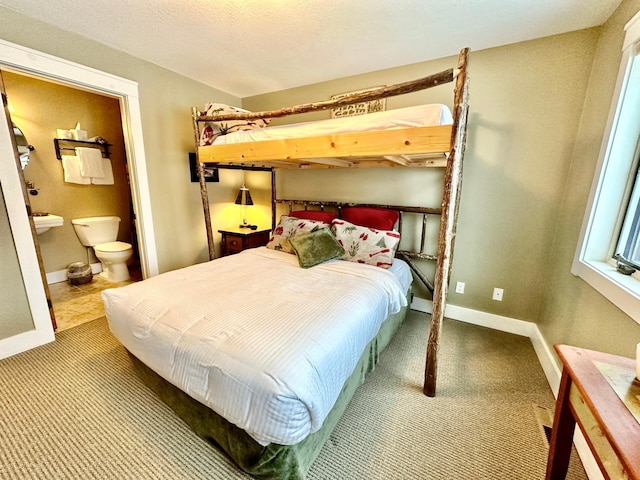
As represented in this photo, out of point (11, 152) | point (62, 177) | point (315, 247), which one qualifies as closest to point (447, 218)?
point (315, 247)

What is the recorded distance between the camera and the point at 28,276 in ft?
6.44

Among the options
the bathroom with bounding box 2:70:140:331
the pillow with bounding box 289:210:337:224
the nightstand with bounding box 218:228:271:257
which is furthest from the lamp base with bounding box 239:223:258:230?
the bathroom with bounding box 2:70:140:331

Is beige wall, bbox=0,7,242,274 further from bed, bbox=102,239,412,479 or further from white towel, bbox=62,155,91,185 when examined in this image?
white towel, bbox=62,155,91,185

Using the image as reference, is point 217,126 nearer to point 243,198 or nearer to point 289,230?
point 243,198

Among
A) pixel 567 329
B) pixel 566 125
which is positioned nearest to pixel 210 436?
pixel 567 329

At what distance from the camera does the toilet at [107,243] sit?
3.17 metres

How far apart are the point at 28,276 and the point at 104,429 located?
1438 millimetres

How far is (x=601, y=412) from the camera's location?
25.5 inches

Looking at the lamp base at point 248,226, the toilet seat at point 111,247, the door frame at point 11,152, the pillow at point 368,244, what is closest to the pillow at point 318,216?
the pillow at point 368,244

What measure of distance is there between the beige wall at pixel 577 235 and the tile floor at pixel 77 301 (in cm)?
382

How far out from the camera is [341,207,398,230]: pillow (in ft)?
8.13

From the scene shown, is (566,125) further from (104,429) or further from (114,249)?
(114,249)

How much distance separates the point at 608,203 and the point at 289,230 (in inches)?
90.0

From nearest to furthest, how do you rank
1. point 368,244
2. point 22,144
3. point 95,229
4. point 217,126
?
point 368,244, point 217,126, point 22,144, point 95,229
